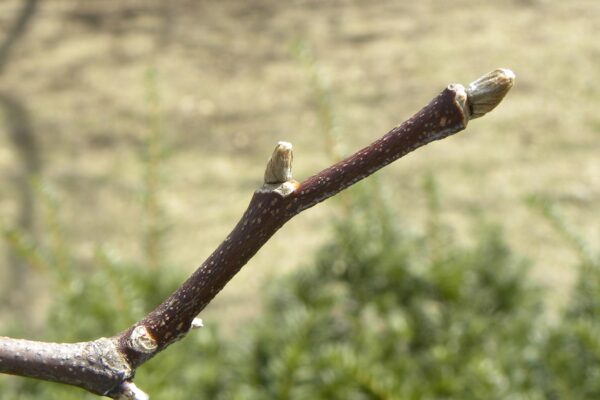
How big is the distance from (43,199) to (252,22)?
9.37 feet

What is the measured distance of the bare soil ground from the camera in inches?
131

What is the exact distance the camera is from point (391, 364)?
1710 millimetres

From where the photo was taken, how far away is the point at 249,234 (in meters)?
0.56

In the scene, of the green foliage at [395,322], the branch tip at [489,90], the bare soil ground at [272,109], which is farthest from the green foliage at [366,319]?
the branch tip at [489,90]

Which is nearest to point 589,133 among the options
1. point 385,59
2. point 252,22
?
point 385,59

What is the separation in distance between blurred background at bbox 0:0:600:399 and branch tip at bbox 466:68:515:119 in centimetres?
110

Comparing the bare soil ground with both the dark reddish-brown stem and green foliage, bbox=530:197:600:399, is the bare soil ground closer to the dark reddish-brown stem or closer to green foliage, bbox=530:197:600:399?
green foliage, bbox=530:197:600:399

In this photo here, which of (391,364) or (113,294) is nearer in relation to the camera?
(391,364)

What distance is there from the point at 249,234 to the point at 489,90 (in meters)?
0.18

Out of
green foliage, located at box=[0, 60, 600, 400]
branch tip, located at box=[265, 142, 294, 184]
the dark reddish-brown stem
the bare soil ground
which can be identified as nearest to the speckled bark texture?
the dark reddish-brown stem

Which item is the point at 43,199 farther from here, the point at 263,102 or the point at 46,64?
the point at 46,64

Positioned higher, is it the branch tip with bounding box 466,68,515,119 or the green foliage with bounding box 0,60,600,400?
the branch tip with bounding box 466,68,515,119

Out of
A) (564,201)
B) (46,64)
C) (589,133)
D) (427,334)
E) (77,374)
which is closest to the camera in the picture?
(77,374)

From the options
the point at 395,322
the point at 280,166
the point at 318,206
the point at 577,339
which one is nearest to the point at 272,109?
the point at 318,206
